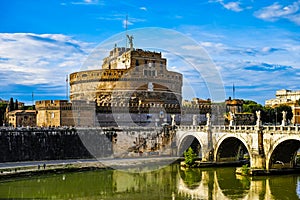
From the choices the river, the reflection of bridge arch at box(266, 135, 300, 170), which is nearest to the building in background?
the river

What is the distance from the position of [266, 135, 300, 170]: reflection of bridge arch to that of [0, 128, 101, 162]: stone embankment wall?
38.6 feet

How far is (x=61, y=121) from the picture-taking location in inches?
1187

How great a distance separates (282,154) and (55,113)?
16.9 metres

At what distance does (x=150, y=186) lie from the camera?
19250 mm

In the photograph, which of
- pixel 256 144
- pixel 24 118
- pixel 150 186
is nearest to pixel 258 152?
pixel 256 144

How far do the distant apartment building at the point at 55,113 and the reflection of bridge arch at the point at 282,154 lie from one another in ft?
50.4

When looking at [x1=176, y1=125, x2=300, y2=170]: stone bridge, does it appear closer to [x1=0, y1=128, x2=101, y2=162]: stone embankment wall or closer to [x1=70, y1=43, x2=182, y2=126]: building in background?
[x1=70, y1=43, x2=182, y2=126]: building in background

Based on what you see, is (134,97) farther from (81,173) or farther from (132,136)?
(81,173)

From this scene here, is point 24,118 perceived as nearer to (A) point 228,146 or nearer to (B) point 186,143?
(B) point 186,143

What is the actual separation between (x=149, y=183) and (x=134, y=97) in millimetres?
14344

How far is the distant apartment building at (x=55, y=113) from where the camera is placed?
30.3 metres

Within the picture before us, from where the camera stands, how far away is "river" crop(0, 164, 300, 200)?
1700cm

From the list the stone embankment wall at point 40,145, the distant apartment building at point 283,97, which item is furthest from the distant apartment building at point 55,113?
the distant apartment building at point 283,97

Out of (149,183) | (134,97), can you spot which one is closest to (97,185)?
(149,183)
